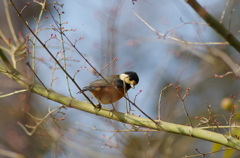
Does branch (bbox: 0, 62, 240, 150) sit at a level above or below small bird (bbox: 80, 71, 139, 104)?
below

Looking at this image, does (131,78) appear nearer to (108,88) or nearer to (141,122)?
(108,88)

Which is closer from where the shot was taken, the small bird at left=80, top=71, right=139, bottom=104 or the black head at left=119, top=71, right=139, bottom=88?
the small bird at left=80, top=71, right=139, bottom=104

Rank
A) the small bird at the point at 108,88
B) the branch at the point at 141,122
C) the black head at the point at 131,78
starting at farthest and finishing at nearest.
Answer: the black head at the point at 131,78 < the small bird at the point at 108,88 < the branch at the point at 141,122

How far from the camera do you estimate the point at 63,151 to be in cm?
282

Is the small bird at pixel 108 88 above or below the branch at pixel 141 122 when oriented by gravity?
above

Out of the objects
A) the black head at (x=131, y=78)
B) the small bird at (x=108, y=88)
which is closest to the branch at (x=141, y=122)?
the small bird at (x=108, y=88)

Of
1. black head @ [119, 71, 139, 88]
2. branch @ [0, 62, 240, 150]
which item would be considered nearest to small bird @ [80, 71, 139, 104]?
black head @ [119, 71, 139, 88]

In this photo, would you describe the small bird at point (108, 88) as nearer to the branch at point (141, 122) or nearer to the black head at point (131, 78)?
the black head at point (131, 78)

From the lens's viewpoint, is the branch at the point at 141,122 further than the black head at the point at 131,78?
No

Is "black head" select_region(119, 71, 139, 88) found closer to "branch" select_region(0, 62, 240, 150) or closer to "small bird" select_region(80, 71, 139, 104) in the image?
"small bird" select_region(80, 71, 139, 104)

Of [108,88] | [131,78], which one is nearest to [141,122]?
[108,88]

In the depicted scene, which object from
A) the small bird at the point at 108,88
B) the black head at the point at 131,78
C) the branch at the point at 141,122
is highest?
the black head at the point at 131,78

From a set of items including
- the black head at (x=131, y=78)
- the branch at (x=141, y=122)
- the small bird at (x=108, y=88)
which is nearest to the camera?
the branch at (x=141, y=122)

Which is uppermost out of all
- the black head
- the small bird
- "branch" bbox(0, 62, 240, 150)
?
the black head
